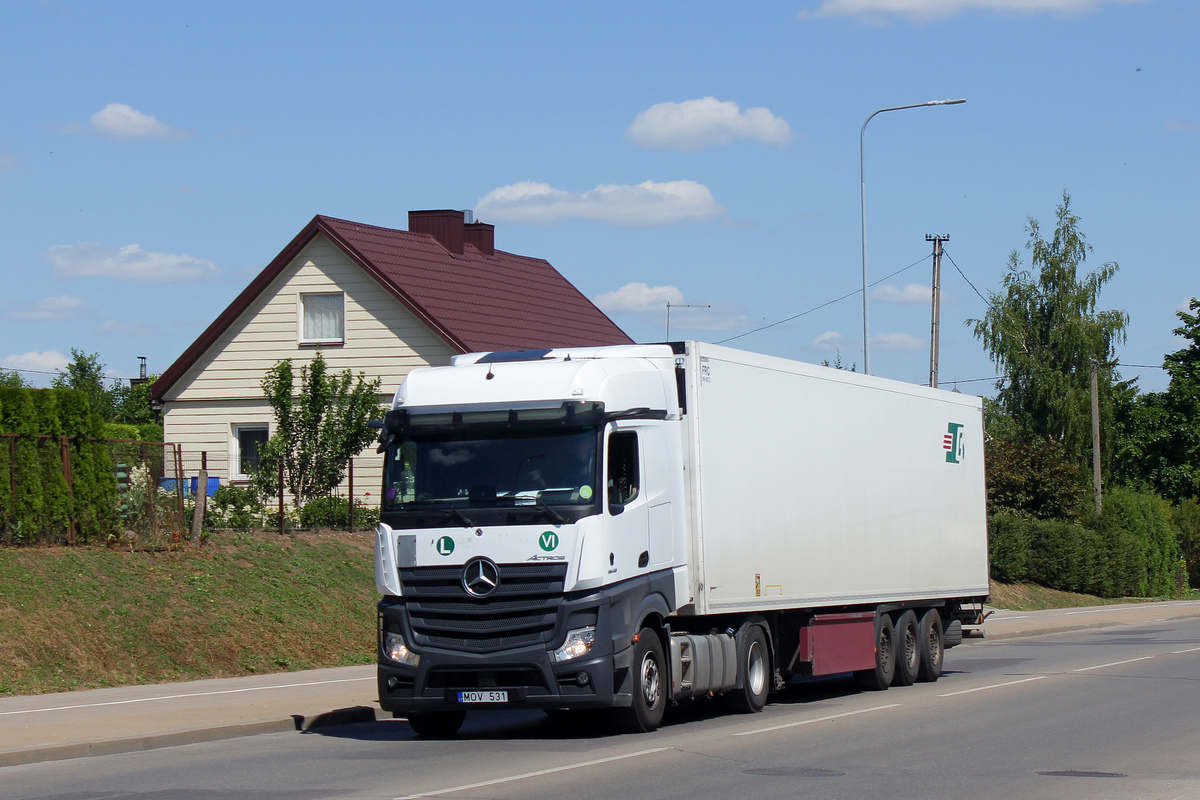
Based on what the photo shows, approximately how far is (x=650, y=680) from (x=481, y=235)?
2621 centimetres

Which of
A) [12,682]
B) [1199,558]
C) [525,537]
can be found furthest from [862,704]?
[1199,558]

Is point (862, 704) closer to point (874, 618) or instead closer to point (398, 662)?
point (874, 618)

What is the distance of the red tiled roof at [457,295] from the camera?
105 ft

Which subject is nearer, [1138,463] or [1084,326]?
[1084,326]

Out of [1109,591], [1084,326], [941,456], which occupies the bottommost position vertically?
[1109,591]

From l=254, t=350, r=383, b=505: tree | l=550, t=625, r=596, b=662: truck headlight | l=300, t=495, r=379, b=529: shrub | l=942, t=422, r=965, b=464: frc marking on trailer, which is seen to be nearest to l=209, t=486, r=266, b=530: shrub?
l=300, t=495, r=379, b=529: shrub

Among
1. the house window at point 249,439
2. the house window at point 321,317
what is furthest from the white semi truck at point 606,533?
the house window at point 249,439

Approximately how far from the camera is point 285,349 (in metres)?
32.6

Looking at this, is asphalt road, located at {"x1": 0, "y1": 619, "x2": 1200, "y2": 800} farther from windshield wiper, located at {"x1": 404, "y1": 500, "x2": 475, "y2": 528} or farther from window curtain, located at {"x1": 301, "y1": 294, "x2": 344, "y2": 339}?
window curtain, located at {"x1": 301, "y1": 294, "x2": 344, "y2": 339}

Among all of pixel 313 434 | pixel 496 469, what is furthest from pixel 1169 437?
pixel 496 469

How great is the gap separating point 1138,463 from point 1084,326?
14002mm

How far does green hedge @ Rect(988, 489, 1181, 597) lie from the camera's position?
43781mm

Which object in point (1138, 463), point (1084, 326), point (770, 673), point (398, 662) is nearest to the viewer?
point (398, 662)

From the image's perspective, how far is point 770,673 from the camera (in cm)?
1571
